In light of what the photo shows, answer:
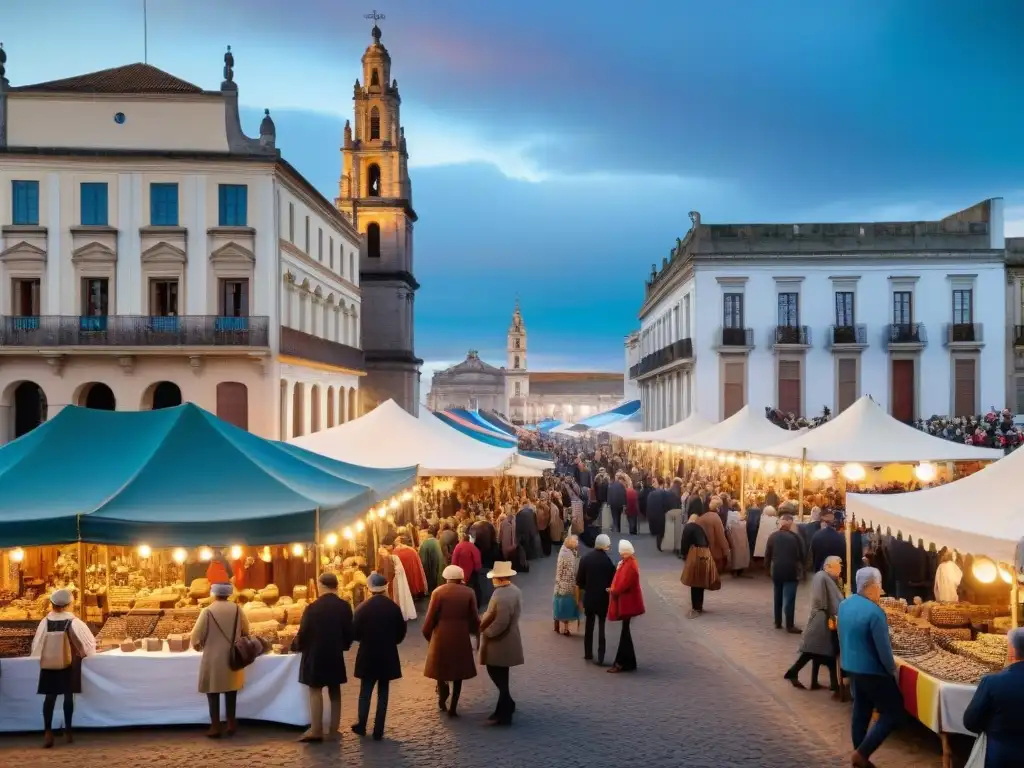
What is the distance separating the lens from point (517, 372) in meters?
133

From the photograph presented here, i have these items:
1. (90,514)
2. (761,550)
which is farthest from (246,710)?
(761,550)

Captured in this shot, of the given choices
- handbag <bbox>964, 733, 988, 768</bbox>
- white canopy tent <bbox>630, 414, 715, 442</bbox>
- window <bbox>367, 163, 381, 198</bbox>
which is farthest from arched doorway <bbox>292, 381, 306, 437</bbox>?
handbag <bbox>964, 733, 988, 768</bbox>

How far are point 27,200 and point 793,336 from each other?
27859 millimetres

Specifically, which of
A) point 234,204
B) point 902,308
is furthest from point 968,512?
point 902,308

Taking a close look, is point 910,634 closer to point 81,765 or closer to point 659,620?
point 659,620

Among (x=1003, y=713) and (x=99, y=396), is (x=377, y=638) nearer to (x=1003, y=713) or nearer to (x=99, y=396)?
(x=1003, y=713)

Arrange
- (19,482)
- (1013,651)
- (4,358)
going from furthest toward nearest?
(4,358)
(19,482)
(1013,651)

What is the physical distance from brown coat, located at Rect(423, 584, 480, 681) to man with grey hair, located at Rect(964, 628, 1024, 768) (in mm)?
4207

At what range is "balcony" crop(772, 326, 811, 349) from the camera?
125 feet

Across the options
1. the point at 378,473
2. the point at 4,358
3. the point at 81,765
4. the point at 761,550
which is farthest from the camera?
the point at 4,358

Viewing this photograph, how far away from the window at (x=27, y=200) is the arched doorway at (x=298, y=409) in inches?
385

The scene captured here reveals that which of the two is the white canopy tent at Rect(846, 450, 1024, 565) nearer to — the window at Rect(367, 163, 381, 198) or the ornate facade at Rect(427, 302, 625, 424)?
the window at Rect(367, 163, 381, 198)

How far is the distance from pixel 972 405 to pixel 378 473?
102 ft

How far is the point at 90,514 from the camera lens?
898 centimetres
